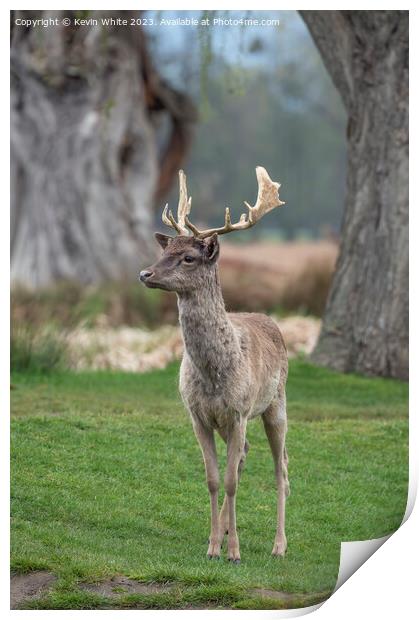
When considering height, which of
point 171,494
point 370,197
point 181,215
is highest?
point 370,197

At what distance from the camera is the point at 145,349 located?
11812 millimetres

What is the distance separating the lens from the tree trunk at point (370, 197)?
9.66m

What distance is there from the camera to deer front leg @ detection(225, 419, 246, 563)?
6016mm

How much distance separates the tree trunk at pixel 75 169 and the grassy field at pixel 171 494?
5.11 meters

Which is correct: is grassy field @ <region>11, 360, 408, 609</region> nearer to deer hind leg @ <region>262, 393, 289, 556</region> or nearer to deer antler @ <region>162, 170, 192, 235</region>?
deer hind leg @ <region>262, 393, 289, 556</region>

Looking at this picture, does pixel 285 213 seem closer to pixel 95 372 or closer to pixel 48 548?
pixel 95 372

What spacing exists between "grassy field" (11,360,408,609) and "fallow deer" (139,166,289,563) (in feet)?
0.96

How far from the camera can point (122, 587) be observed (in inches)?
224

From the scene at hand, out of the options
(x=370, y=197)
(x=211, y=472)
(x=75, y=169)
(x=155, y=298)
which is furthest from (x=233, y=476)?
(x=75, y=169)

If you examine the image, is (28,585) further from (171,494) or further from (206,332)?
(206,332)

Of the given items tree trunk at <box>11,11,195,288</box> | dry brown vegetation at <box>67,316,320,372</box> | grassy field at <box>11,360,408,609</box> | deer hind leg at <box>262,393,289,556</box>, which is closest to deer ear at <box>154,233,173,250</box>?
deer hind leg at <box>262,393,289,556</box>

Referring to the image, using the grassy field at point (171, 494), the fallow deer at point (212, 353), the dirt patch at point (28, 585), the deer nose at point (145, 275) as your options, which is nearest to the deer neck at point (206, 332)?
the fallow deer at point (212, 353)

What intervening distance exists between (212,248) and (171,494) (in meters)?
1.81

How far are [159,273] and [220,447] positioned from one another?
2.55 m
